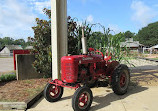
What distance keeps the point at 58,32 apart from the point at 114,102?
2778 mm

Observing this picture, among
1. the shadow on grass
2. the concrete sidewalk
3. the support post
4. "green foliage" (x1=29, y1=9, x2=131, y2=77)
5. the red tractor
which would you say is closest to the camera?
the red tractor

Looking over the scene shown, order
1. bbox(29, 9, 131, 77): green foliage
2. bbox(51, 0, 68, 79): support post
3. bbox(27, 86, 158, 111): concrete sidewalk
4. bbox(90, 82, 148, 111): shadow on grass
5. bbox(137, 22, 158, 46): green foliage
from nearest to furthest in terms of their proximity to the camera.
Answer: bbox(27, 86, 158, 111): concrete sidewalk → bbox(90, 82, 148, 111): shadow on grass → bbox(51, 0, 68, 79): support post → bbox(29, 9, 131, 77): green foliage → bbox(137, 22, 158, 46): green foliage

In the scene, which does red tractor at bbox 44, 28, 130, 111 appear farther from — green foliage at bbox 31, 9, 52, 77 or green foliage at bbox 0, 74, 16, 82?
green foliage at bbox 0, 74, 16, 82

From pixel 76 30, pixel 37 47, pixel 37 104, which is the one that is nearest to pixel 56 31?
pixel 76 30

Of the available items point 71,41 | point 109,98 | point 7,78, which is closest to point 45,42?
point 71,41

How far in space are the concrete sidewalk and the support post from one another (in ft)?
3.15

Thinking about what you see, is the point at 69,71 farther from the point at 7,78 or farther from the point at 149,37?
the point at 149,37

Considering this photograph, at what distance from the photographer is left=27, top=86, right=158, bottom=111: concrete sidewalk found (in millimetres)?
2945

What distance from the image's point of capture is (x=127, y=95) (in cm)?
373

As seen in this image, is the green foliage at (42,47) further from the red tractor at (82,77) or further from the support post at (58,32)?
the red tractor at (82,77)

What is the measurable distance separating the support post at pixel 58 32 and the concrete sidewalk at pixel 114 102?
0.96 metres

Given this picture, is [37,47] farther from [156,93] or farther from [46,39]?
[156,93]

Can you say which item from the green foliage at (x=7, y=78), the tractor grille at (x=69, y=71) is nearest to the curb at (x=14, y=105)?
the tractor grille at (x=69, y=71)

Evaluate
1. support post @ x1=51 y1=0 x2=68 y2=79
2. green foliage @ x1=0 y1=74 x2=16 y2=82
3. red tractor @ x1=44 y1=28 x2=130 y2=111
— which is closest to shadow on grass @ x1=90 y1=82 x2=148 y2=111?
red tractor @ x1=44 y1=28 x2=130 y2=111
